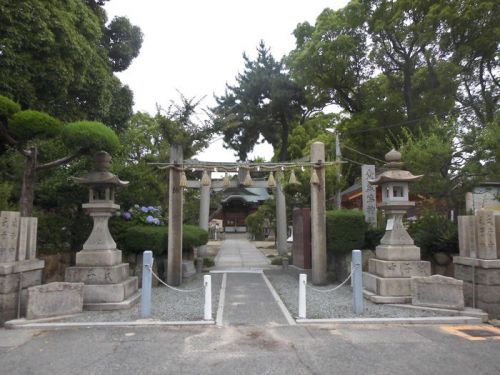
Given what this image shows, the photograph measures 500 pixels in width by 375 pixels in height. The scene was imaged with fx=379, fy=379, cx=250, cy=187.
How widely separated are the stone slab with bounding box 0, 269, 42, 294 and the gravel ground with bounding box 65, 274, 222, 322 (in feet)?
3.55

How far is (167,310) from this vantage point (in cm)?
769

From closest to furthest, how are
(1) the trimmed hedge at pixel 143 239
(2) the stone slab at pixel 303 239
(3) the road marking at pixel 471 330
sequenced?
(3) the road marking at pixel 471 330
(1) the trimmed hedge at pixel 143 239
(2) the stone slab at pixel 303 239

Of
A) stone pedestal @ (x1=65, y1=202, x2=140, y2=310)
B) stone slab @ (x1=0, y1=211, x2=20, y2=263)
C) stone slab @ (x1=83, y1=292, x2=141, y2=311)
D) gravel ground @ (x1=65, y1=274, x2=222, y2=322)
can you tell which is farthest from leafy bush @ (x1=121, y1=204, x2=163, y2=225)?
stone slab @ (x1=0, y1=211, x2=20, y2=263)

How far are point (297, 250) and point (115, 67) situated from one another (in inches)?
605

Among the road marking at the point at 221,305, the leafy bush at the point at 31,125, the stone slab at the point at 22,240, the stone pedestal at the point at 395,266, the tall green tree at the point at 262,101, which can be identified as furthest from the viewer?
the tall green tree at the point at 262,101

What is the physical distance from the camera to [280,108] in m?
25.2

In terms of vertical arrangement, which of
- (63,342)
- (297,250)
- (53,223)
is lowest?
(63,342)

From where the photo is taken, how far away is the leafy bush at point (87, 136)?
321 inches

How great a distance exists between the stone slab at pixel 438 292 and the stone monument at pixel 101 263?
19.7 ft

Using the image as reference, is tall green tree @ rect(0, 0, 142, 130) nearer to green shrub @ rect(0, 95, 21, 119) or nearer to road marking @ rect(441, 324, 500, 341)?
green shrub @ rect(0, 95, 21, 119)

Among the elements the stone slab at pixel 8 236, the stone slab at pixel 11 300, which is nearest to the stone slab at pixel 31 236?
the stone slab at pixel 8 236

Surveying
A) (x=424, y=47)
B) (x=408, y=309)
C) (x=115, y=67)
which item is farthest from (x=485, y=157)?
(x=115, y=67)

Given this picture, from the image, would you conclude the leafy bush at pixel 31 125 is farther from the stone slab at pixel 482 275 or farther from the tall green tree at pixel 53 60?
the stone slab at pixel 482 275

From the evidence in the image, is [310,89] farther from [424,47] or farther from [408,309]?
[408,309]
